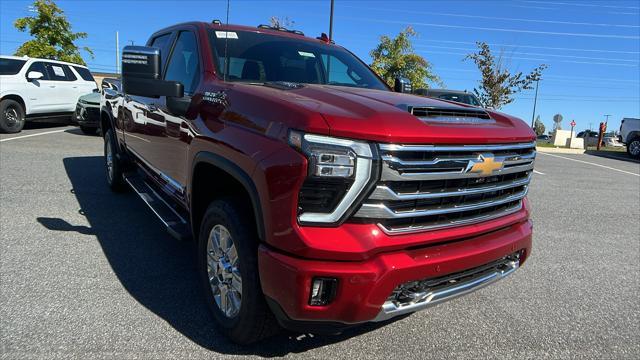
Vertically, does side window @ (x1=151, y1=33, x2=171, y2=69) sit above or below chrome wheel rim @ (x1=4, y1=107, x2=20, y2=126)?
above

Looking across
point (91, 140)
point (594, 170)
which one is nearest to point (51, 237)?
point (91, 140)

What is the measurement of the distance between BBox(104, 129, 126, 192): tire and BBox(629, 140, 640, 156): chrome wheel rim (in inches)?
787

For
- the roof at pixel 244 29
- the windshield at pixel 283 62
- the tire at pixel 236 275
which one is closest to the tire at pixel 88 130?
the roof at pixel 244 29

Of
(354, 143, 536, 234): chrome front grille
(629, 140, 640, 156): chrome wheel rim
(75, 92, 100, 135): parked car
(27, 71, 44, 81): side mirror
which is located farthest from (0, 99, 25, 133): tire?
(629, 140, 640, 156): chrome wheel rim

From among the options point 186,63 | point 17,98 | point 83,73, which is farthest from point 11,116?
point 186,63

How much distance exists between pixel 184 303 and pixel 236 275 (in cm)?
88

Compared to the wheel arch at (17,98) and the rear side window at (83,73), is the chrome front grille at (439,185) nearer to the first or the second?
the wheel arch at (17,98)

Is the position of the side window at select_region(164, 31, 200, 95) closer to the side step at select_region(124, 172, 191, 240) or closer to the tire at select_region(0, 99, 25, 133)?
the side step at select_region(124, 172, 191, 240)

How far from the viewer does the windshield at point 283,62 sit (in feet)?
11.0

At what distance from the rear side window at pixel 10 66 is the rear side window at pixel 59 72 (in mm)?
745

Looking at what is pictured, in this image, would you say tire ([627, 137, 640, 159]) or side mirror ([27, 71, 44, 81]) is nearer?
side mirror ([27, 71, 44, 81])

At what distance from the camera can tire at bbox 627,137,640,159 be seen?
1864 cm

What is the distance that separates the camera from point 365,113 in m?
2.21

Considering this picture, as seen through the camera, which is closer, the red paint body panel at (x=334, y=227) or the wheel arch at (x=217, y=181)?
the red paint body panel at (x=334, y=227)
